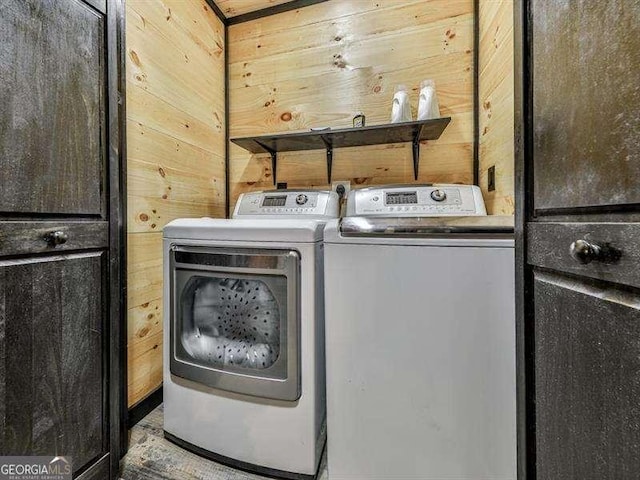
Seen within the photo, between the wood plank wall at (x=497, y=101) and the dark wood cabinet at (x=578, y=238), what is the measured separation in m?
0.72

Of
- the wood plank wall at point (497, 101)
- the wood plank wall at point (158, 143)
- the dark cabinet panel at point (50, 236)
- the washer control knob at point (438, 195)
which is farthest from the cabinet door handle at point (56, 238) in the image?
the wood plank wall at point (497, 101)

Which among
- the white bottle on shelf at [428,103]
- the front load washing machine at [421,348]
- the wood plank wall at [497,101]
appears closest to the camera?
the front load washing machine at [421,348]

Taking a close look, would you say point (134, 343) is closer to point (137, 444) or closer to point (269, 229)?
point (137, 444)

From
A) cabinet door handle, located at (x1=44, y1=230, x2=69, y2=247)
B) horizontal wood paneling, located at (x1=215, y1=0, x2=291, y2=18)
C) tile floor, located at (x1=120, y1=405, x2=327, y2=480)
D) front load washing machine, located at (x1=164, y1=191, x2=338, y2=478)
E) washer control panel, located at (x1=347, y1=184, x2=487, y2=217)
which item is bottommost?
tile floor, located at (x1=120, y1=405, x2=327, y2=480)

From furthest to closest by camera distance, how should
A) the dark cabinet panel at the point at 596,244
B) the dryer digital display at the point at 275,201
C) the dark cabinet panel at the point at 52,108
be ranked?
the dryer digital display at the point at 275,201, the dark cabinet panel at the point at 52,108, the dark cabinet panel at the point at 596,244

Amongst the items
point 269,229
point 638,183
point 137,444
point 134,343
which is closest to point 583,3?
point 638,183

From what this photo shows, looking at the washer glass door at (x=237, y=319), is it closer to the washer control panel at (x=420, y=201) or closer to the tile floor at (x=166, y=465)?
the tile floor at (x=166, y=465)

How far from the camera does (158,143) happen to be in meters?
1.44

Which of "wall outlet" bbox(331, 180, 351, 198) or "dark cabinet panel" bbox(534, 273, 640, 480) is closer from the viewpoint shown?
"dark cabinet panel" bbox(534, 273, 640, 480)

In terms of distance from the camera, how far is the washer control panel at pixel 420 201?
4.54ft

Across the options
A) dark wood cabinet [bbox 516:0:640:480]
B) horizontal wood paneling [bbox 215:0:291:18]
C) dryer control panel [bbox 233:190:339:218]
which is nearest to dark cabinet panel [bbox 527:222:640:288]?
dark wood cabinet [bbox 516:0:640:480]

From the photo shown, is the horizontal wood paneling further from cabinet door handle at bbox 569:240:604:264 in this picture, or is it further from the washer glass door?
cabinet door handle at bbox 569:240:604:264

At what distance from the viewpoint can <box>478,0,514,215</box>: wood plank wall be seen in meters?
1.18

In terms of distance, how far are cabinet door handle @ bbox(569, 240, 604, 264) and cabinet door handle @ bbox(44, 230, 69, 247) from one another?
3.83 feet
